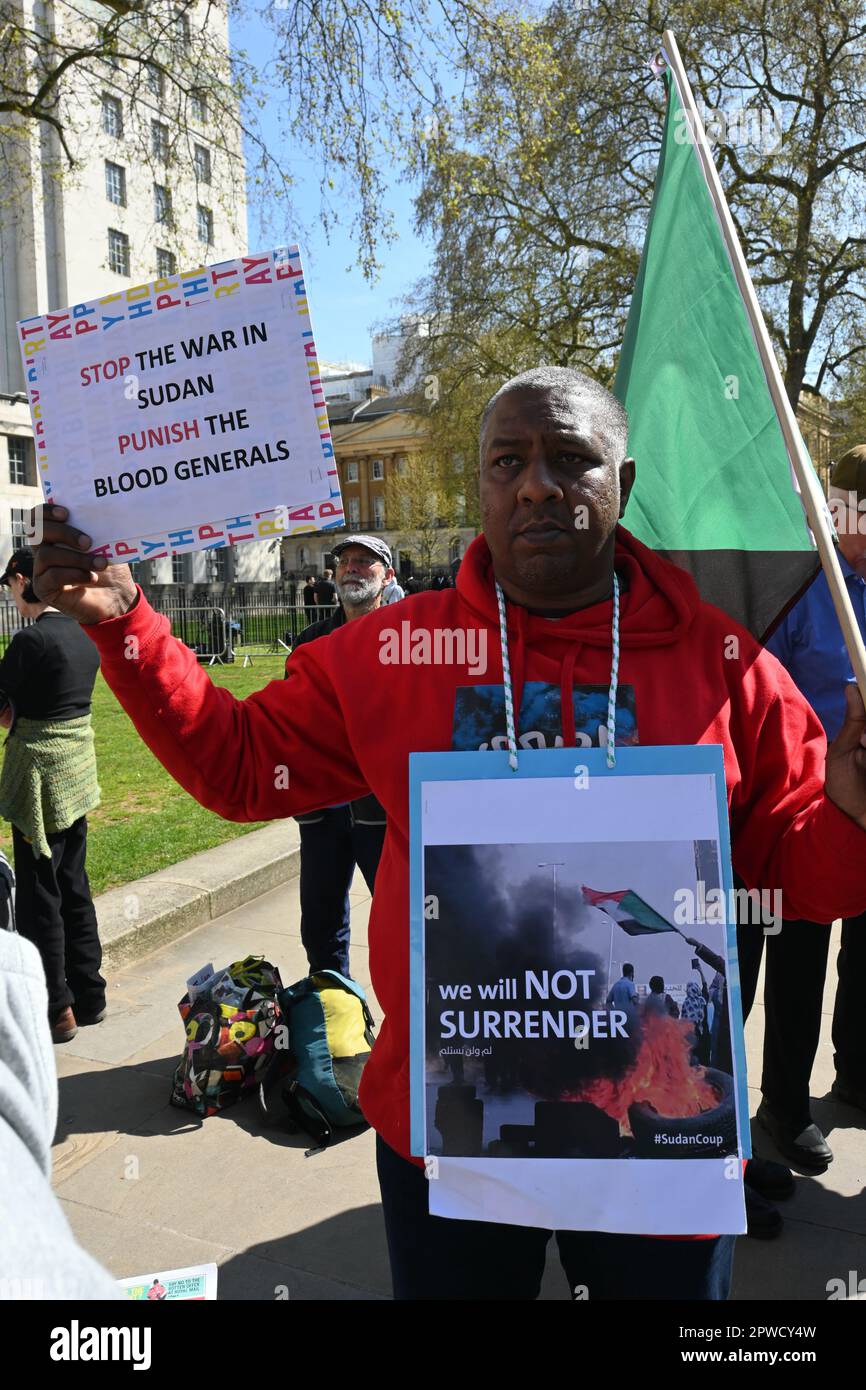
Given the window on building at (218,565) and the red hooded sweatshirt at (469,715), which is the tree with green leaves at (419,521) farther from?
the red hooded sweatshirt at (469,715)

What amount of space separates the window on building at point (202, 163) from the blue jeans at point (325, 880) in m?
8.15

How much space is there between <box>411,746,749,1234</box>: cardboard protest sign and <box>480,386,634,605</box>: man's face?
33 cm

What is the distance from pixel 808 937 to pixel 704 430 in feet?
6.12

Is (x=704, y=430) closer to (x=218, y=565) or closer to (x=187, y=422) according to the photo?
(x=187, y=422)

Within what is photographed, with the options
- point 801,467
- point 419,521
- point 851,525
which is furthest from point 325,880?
point 419,521

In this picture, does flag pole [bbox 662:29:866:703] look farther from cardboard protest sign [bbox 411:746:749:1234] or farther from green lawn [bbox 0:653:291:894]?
green lawn [bbox 0:653:291:894]

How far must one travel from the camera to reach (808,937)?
10.9 feet

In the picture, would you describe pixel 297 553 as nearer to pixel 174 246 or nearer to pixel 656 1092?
pixel 174 246

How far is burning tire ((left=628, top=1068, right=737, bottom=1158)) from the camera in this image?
1.45 metres

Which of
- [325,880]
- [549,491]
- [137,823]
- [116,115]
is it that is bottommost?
[137,823]

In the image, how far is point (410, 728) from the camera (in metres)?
1.68

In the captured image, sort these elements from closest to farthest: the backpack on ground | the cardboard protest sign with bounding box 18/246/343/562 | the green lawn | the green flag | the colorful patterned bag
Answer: the cardboard protest sign with bounding box 18/246/343/562, the green flag, the backpack on ground, the colorful patterned bag, the green lawn

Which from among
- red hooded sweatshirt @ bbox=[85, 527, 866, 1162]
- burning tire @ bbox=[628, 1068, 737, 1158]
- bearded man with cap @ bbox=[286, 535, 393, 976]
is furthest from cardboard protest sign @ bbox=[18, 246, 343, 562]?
bearded man with cap @ bbox=[286, 535, 393, 976]
